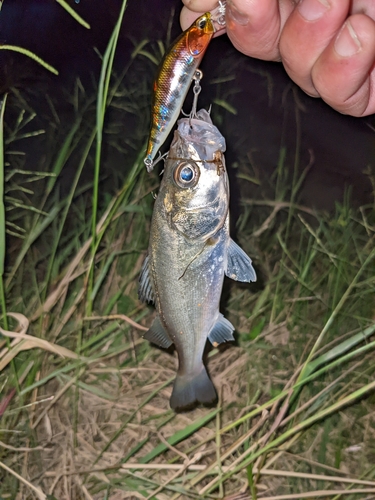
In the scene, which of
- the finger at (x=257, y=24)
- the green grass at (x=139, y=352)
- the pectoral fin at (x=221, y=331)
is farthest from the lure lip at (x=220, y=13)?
the pectoral fin at (x=221, y=331)

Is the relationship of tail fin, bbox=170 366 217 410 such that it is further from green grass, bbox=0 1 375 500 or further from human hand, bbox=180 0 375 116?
human hand, bbox=180 0 375 116

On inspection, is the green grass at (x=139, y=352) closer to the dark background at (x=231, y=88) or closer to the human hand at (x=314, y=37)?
the dark background at (x=231, y=88)

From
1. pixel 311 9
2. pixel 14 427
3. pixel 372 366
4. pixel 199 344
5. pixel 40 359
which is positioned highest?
pixel 311 9

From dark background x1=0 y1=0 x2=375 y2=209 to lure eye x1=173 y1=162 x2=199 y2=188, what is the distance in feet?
1.48

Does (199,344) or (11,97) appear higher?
(11,97)

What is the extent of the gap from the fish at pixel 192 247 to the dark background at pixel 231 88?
421 millimetres

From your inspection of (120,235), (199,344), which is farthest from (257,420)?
(120,235)

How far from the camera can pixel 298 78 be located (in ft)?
2.69

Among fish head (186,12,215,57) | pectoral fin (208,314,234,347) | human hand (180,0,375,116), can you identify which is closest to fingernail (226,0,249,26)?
human hand (180,0,375,116)

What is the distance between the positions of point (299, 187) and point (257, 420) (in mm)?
617

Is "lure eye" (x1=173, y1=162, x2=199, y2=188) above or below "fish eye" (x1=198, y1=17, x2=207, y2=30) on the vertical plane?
below

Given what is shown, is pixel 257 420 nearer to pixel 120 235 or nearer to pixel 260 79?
pixel 120 235

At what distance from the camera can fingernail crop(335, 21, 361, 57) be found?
0.65m

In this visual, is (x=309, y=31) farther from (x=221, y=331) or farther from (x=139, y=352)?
(x=139, y=352)
